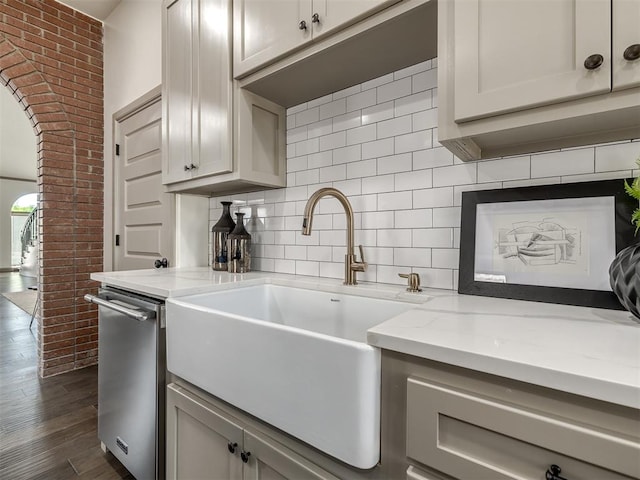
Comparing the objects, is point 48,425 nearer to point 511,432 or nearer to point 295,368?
point 295,368

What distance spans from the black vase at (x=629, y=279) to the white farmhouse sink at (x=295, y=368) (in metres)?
0.56

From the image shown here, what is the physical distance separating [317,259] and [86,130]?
2.68 metres

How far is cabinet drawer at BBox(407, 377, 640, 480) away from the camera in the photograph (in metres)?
0.48

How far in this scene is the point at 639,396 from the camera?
45cm

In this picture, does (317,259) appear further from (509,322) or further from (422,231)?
(509,322)

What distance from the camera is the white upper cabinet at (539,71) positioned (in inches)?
28.4

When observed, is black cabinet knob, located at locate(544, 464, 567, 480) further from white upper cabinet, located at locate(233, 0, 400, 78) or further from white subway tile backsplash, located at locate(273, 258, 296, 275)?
white subway tile backsplash, located at locate(273, 258, 296, 275)

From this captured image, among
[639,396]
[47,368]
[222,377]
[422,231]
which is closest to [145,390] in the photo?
[222,377]

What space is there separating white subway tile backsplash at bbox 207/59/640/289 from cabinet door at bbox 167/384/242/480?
2.48 ft

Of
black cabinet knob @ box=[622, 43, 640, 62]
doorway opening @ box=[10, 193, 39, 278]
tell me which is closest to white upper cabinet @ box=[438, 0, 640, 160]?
black cabinet knob @ box=[622, 43, 640, 62]

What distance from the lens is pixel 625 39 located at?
707mm

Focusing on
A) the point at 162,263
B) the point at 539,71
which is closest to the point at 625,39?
the point at 539,71

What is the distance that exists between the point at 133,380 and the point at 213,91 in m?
1.37

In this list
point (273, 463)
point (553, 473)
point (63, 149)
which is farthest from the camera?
point (63, 149)
